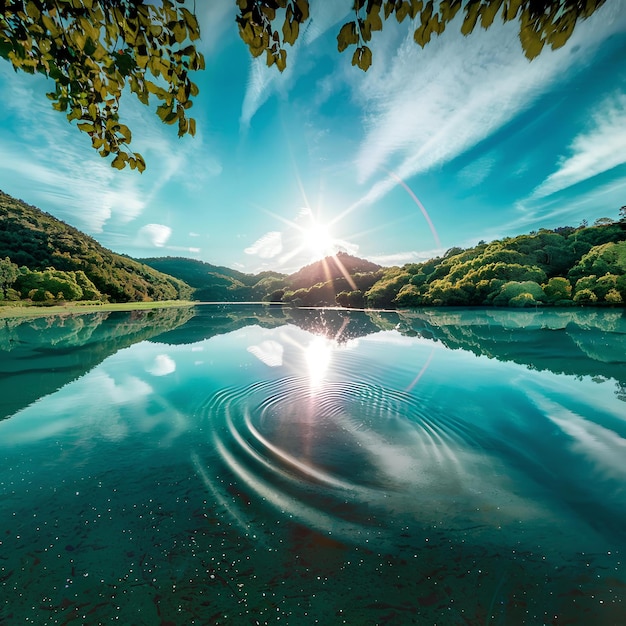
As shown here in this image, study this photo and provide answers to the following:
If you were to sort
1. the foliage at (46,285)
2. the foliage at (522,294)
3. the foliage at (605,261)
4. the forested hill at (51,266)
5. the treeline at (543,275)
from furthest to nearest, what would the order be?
1. the forested hill at (51,266)
2. the foliage at (46,285)
3. the foliage at (522,294)
4. the treeline at (543,275)
5. the foliage at (605,261)

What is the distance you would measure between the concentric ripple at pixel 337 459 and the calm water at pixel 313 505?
37 millimetres

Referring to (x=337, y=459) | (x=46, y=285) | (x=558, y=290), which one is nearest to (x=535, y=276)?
(x=558, y=290)

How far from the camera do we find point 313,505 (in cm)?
422

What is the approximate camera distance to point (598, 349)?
664 inches

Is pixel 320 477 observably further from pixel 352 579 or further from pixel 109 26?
pixel 109 26

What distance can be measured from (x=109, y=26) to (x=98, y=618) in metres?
5.49

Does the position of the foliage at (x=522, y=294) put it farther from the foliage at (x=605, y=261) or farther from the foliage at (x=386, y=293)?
the foliage at (x=386, y=293)

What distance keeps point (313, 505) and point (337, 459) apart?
1.37 metres

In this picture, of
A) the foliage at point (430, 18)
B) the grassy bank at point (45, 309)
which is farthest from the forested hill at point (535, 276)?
the grassy bank at point (45, 309)

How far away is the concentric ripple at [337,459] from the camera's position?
13.6 ft

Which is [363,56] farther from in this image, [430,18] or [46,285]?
[46,285]

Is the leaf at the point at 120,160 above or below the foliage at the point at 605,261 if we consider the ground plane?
below

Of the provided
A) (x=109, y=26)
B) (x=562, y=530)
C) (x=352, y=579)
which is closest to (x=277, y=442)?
(x=352, y=579)

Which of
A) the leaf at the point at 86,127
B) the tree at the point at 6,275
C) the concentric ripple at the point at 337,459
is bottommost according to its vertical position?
the concentric ripple at the point at 337,459
